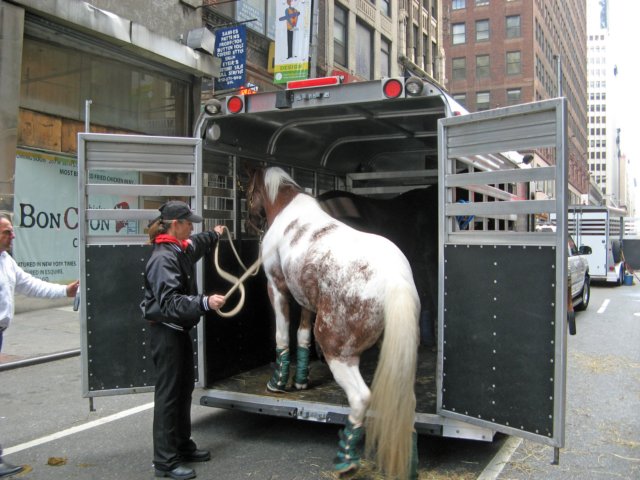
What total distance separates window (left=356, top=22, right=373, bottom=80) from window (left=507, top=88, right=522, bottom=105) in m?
29.0

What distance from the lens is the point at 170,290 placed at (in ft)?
12.5

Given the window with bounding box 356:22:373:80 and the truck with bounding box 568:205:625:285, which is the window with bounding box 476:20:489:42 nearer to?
the window with bounding box 356:22:373:80

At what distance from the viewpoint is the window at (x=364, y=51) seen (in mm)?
23734

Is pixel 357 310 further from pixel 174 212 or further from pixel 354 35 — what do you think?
pixel 354 35

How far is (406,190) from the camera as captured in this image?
24.7 feet

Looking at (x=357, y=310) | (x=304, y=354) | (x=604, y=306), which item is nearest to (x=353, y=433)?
(x=357, y=310)

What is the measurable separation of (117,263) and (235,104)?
1698 mm

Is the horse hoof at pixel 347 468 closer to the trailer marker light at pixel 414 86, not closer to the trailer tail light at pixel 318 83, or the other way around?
the trailer marker light at pixel 414 86

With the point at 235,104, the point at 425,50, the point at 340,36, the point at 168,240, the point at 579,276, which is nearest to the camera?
the point at 168,240

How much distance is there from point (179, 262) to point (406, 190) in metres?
4.21

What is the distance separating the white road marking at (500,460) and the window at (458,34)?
54.1m

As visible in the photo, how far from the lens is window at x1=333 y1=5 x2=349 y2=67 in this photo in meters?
21.8

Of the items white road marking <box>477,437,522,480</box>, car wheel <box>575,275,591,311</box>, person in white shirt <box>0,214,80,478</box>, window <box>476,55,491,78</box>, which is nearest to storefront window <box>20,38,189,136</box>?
person in white shirt <box>0,214,80,478</box>

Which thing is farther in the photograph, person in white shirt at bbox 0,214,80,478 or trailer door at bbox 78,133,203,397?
trailer door at bbox 78,133,203,397
